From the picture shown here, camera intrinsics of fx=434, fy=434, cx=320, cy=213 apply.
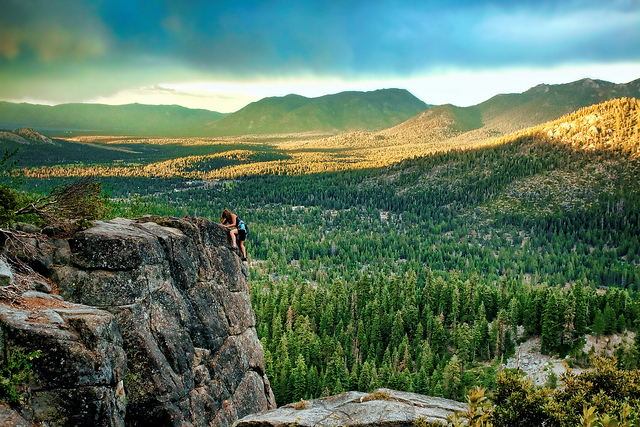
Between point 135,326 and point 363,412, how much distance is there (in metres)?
13.2

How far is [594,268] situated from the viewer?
159500 millimetres

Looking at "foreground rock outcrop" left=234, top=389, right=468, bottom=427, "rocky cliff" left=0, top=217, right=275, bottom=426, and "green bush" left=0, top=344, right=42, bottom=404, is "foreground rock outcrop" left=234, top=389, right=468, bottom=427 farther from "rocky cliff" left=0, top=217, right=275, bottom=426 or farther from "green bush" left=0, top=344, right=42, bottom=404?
"green bush" left=0, top=344, right=42, bottom=404

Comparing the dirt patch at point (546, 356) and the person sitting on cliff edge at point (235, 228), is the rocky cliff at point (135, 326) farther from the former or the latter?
the dirt patch at point (546, 356)

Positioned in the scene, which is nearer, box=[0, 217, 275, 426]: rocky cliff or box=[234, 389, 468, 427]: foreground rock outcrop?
box=[0, 217, 275, 426]: rocky cliff

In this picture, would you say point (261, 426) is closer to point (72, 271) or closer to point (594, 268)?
point (72, 271)

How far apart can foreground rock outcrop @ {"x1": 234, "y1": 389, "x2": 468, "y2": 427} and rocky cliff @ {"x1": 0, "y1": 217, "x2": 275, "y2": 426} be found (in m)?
4.57

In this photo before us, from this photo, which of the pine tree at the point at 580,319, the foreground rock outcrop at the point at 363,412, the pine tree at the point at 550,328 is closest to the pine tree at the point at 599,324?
the pine tree at the point at 580,319

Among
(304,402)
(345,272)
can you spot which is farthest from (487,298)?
(304,402)

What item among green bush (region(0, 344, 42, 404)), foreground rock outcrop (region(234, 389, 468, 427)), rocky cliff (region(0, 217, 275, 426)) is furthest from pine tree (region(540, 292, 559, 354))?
green bush (region(0, 344, 42, 404))

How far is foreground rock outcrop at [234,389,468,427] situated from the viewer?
22.3m

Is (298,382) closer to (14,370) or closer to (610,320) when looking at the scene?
(610,320)

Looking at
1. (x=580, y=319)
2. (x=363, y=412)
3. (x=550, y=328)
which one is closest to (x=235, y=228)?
(x=363, y=412)

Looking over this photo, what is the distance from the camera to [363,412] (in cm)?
2358

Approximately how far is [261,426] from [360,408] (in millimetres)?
5514
